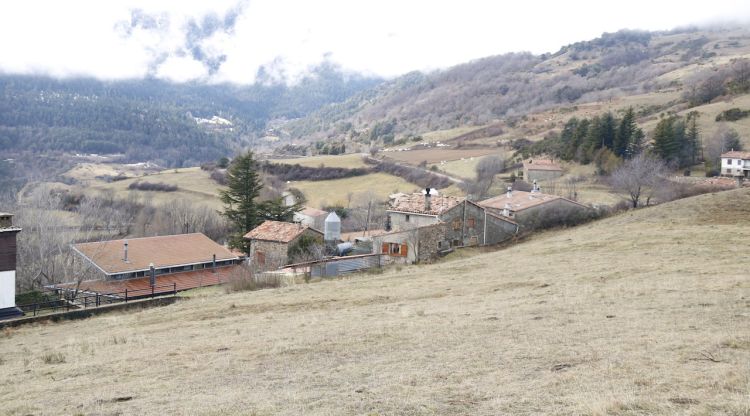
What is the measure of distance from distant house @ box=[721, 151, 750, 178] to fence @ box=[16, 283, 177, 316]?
5711 cm

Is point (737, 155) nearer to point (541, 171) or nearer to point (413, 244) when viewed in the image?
point (541, 171)

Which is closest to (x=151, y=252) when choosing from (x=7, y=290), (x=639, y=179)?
(x=7, y=290)

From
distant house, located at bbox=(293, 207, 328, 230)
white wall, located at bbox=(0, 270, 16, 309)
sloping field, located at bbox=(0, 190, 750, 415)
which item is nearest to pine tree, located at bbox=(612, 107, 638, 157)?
distant house, located at bbox=(293, 207, 328, 230)

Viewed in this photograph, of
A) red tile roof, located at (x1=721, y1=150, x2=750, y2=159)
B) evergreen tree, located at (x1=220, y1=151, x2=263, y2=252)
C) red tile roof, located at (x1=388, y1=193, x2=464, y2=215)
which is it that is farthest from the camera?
red tile roof, located at (x1=721, y1=150, x2=750, y2=159)

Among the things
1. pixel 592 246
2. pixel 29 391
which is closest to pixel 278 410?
pixel 29 391

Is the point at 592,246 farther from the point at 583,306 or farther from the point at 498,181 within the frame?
the point at 498,181

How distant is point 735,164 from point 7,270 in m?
67.2

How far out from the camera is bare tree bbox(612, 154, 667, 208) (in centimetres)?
5262

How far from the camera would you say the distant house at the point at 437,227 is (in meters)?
41.5

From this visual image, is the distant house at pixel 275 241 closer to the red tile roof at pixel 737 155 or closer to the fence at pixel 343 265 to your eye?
the fence at pixel 343 265

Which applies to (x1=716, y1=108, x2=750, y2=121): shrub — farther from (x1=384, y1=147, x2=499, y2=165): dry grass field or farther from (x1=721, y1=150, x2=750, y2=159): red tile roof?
(x1=384, y1=147, x2=499, y2=165): dry grass field

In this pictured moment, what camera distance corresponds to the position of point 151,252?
42281 mm

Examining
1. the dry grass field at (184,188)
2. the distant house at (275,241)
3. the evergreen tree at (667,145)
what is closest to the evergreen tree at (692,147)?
the evergreen tree at (667,145)

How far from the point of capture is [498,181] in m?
80.2
